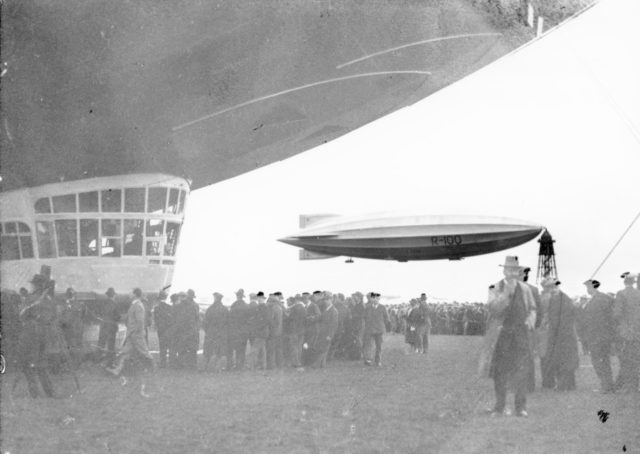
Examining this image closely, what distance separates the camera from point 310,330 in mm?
6258

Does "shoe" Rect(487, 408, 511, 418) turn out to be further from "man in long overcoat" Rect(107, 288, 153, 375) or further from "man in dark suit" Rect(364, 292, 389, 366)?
"man in long overcoat" Rect(107, 288, 153, 375)

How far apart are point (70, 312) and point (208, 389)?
1275 mm

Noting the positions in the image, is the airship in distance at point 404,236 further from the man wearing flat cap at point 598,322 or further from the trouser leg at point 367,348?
the man wearing flat cap at point 598,322

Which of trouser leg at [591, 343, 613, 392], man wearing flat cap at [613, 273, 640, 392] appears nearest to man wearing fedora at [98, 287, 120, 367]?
trouser leg at [591, 343, 613, 392]

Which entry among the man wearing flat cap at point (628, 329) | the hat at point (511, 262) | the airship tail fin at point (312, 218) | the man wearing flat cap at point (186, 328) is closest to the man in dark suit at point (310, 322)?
the airship tail fin at point (312, 218)

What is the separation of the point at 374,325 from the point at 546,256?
72.1 inches

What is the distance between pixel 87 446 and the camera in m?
4.14

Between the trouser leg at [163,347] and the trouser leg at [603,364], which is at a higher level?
the trouser leg at [163,347]

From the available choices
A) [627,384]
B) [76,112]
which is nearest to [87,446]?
[76,112]

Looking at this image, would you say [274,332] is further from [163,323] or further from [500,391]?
[500,391]

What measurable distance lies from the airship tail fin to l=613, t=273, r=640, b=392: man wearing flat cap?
289cm

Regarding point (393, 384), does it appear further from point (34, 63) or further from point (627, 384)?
point (34, 63)

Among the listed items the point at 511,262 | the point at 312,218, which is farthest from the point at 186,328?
the point at 511,262

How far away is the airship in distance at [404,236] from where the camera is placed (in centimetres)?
567
